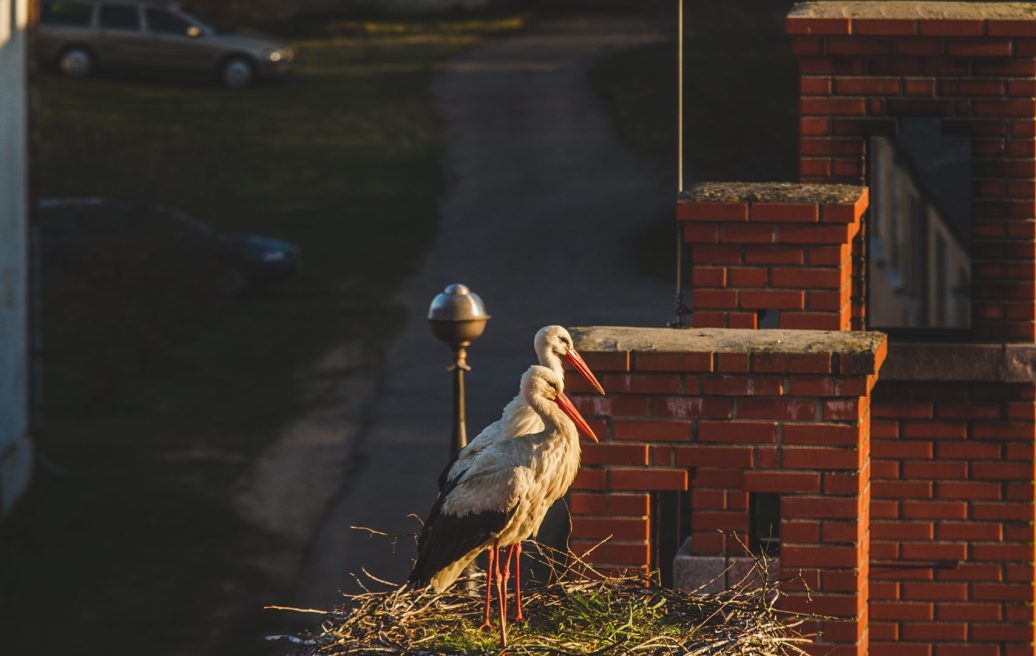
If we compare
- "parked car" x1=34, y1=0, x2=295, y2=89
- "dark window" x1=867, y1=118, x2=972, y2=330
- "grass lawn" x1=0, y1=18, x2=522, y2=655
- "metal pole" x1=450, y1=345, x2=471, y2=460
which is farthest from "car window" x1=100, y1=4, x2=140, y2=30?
"metal pole" x1=450, y1=345, x2=471, y2=460

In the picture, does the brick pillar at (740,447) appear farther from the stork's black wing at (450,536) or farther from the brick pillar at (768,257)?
the brick pillar at (768,257)

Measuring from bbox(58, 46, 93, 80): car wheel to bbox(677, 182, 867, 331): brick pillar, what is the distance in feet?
119

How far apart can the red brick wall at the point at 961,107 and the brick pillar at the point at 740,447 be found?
2133 mm

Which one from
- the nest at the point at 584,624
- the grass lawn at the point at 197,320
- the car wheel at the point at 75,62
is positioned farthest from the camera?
the car wheel at the point at 75,62

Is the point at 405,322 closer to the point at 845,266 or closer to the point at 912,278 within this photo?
the point at 912,278

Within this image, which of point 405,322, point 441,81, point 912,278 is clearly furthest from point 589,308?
point 441,81

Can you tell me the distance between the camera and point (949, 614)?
8.44 meters

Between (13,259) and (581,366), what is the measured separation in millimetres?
17304

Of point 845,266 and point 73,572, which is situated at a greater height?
point 845,266

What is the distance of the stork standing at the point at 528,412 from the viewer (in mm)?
6809

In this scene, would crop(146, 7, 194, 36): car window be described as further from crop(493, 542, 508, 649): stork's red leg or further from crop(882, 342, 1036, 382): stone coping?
crop(493, 542, 508, 649): stork's red leg

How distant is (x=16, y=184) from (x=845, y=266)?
1671 centimetres

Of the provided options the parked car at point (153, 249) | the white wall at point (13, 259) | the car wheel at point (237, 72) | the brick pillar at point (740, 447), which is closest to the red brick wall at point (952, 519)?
the brick pillar at point (740, 447)

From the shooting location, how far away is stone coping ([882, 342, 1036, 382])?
28.4 ft
